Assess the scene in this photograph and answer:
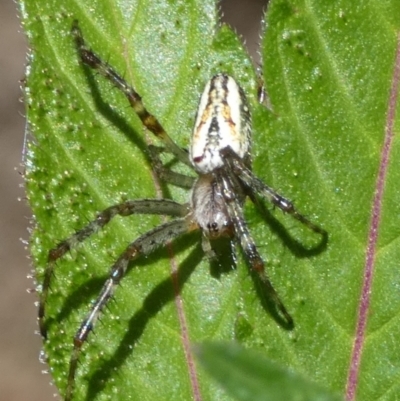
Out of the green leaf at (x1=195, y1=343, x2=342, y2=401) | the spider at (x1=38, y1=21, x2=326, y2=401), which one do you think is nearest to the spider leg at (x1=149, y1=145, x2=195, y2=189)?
the spider at (x1=38, y1=21, x2=326, y2=401)

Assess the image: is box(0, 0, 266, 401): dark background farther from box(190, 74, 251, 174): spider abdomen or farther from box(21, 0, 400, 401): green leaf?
box(21, 0, 400, 401): green leaf

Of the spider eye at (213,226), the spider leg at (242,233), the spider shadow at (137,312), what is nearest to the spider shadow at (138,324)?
the spider shadow at (137,312)

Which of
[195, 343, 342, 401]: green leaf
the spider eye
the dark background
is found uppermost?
the dark background

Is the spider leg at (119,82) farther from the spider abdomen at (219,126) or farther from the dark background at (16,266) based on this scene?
the dark background at (16,266)

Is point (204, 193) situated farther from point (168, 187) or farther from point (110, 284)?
point (110, 284)

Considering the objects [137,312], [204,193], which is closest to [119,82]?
[137,312]
